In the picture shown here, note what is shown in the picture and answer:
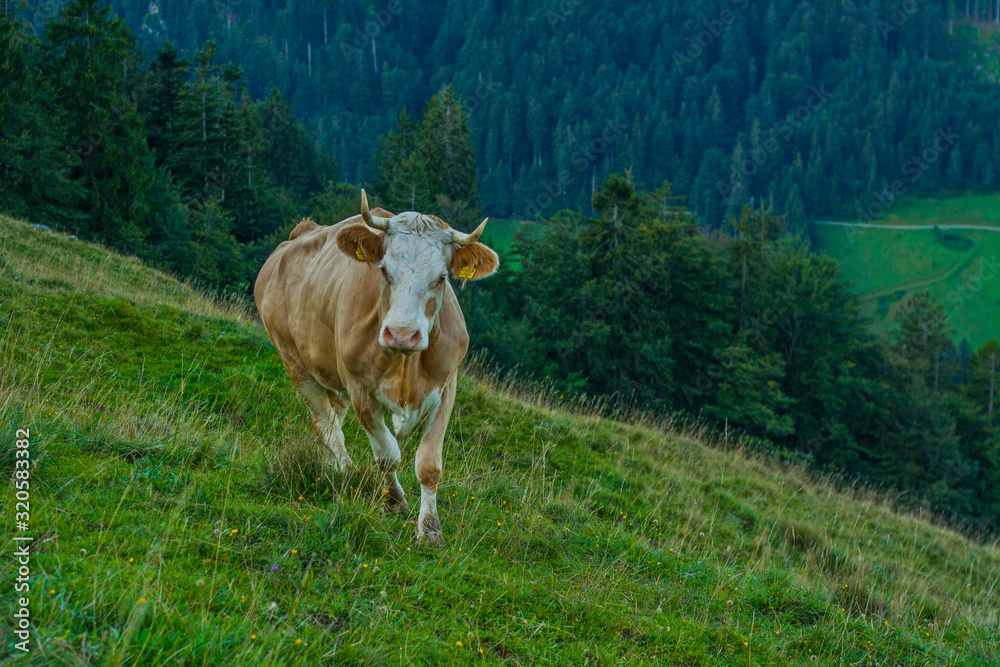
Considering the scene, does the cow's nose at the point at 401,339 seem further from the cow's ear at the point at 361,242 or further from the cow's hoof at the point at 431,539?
the cow's hoof at the point at 431,539

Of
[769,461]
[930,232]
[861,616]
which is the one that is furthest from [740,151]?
[861,616]

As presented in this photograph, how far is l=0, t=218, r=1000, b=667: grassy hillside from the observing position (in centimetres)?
327

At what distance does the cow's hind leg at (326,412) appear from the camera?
630 centimetres

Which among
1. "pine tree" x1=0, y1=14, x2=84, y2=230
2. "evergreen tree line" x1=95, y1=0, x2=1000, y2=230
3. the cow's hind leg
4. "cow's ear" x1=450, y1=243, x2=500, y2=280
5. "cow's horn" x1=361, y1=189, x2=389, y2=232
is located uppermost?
"evergreen tree line" x1=95, y1=0, x2=1000, y2=230

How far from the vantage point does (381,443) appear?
527 centimetres

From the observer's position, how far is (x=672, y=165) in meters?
156

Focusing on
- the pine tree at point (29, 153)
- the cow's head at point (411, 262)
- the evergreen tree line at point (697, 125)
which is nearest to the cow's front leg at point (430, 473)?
the cow's head at point (411, 262)

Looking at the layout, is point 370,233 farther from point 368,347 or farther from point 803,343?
point 803,343

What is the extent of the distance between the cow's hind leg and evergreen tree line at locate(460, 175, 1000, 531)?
30904 mm

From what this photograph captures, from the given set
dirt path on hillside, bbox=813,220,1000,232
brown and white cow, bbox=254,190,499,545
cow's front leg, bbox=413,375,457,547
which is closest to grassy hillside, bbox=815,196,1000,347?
dirt path on hillside, bbox=813,220,1000,232

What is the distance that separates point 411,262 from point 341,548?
1815mm

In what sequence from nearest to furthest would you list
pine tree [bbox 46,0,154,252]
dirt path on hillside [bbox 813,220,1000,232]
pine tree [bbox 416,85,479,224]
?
pine tree [bbox 46,0,154,252]
pine tree [bbox 416,85,479,224]
dirt path on hillside [bbox 813,220,1000,232]

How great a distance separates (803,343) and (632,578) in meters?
47.3

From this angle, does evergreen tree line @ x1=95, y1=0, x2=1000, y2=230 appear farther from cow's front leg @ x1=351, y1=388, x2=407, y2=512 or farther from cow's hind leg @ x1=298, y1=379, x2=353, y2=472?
cow's front leg @ x1=351, y1=388, x2=407, y2=512
